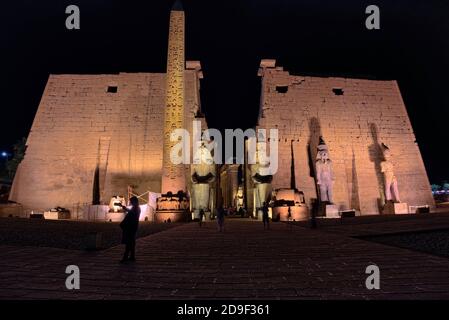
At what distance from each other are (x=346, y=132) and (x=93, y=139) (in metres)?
14.1

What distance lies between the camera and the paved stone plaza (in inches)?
101

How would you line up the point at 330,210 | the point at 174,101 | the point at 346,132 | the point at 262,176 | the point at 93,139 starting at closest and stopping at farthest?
the point at 174,101, the point at 330,210, the point at 262,176, the point at 93,139, the point at 346,132

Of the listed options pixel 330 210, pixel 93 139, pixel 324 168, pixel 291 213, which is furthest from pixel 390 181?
pixel 93 139

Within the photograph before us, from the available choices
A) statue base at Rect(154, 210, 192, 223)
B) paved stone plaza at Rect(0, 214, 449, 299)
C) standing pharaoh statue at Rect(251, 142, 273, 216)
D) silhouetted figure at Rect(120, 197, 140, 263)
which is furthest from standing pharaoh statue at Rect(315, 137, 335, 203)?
silhouetted figure at Rect(120, 197, 140, 263)

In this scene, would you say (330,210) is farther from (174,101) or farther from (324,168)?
(174,101)

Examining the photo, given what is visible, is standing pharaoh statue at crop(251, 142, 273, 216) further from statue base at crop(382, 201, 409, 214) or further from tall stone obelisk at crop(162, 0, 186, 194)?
statue base at crop(382, 201, 409, 214)

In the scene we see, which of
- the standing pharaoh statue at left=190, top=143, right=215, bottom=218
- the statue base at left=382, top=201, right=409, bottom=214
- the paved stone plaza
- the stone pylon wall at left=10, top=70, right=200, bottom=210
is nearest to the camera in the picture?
the paved stone plaza

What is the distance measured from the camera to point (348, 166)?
18.9 metres

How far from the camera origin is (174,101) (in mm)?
13820

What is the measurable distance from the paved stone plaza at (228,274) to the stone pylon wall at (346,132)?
13636 millimetres

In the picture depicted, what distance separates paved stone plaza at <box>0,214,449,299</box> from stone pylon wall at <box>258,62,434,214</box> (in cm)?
1364

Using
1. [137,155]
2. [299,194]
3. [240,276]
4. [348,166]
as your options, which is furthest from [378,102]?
[240,276]

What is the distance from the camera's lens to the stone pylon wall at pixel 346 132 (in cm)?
1856
